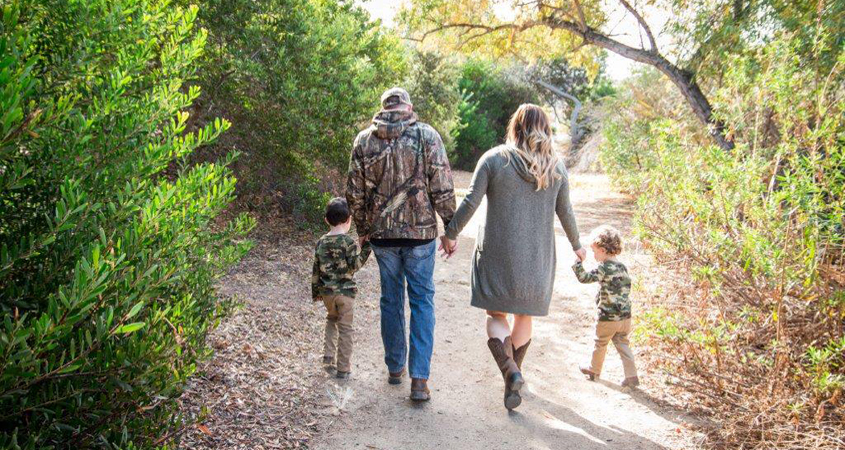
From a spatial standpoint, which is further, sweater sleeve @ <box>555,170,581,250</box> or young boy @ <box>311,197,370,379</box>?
young boy @ <box>311,197,370,379</box>

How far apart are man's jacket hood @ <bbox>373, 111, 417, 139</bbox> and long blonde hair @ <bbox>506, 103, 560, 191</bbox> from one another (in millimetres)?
738

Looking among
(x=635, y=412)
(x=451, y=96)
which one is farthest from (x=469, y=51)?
(x=635, y=412)

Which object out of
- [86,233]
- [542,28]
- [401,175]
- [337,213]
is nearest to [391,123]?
[401,175]

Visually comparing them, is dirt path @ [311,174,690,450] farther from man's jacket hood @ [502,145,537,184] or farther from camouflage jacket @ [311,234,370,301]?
camouflage jacket @ [311,234,370,301]

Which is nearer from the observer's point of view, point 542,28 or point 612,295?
point 612,295

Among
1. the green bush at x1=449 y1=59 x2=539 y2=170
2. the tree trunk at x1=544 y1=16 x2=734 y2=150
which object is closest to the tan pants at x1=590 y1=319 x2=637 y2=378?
the tree trunk at x1=544 y1=16 x2=734 y2=150

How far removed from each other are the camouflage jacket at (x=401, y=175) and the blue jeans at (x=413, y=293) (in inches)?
5.7

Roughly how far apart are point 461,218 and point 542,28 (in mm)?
10200

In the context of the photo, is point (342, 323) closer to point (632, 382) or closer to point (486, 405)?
point (486, 405)

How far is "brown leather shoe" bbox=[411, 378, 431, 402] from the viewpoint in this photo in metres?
4.29

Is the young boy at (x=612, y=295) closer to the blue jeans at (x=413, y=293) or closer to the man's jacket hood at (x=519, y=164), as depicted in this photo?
the man's jacket hood at (x=519, y=164)

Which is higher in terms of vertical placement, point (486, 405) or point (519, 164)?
point (519, 164)

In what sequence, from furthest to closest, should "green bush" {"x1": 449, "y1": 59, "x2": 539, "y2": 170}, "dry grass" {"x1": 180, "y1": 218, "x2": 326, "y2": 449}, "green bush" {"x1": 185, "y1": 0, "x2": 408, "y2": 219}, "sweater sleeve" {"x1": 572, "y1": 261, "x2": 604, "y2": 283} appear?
"green bush" {"x1": 449, "y1": 59, "x2": 539, "y2": 170}, "green bush" {"x1": 185, "y1": 0, "x2": 408, "y2": 219}, "sweater sleeve" {"x1": 572, "y1": 261, "x2": 604, "y2": 283}, "dry grass" {"x1": 180, "y1": 218, "x2": 326, "y2": 449}

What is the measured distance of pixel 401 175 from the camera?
13.7ft
